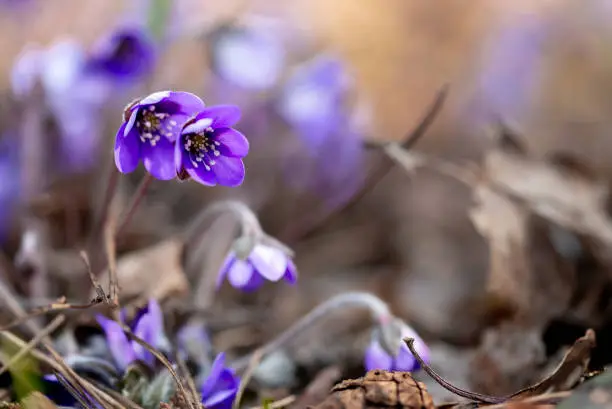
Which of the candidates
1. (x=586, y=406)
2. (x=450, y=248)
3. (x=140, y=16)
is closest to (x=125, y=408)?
(x=586, y=406)

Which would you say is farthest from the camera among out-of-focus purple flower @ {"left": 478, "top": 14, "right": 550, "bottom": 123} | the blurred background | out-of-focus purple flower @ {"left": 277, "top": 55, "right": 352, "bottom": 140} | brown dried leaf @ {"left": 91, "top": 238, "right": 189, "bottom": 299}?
out-of-focus purple flower @ {"left": 478, "top": 14, "right": 550, "bottom": 123}

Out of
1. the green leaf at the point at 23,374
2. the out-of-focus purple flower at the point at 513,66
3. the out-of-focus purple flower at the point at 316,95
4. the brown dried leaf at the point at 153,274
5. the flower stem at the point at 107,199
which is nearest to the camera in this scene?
the green leaf at the point at 23,374

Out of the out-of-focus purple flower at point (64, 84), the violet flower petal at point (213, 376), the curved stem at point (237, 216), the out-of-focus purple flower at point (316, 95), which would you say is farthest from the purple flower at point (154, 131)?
the out-of-focus purple flower at point (316, 95)

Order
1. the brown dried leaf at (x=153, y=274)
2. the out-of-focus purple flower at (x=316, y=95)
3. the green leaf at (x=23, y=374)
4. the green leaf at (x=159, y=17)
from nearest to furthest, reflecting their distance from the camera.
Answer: the green leaf at (x=23, y=374) < the brown dried leaf at (x=153, y=274) < the green leaf at (x=159, y=17) < the out-of-focus purple flower at (x=316, y=95)

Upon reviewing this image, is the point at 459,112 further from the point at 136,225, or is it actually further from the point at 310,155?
the point at 136,225

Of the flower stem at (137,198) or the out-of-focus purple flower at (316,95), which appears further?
the out-of-focus purple flower at (316,95)

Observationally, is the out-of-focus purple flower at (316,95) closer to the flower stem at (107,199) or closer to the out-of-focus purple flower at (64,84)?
→ the out-of-focus purple flower at (64,84)

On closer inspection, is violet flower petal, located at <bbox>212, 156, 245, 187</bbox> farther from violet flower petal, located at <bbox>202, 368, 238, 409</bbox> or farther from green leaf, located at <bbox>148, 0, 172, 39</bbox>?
green leaf, located at <bbox>148, 0, 172, 39</bbox>

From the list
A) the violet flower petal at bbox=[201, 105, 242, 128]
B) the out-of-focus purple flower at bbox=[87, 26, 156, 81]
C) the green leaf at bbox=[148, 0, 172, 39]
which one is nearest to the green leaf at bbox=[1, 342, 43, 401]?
the violet flower petal at bbox=[201, 105, 242, 128]
